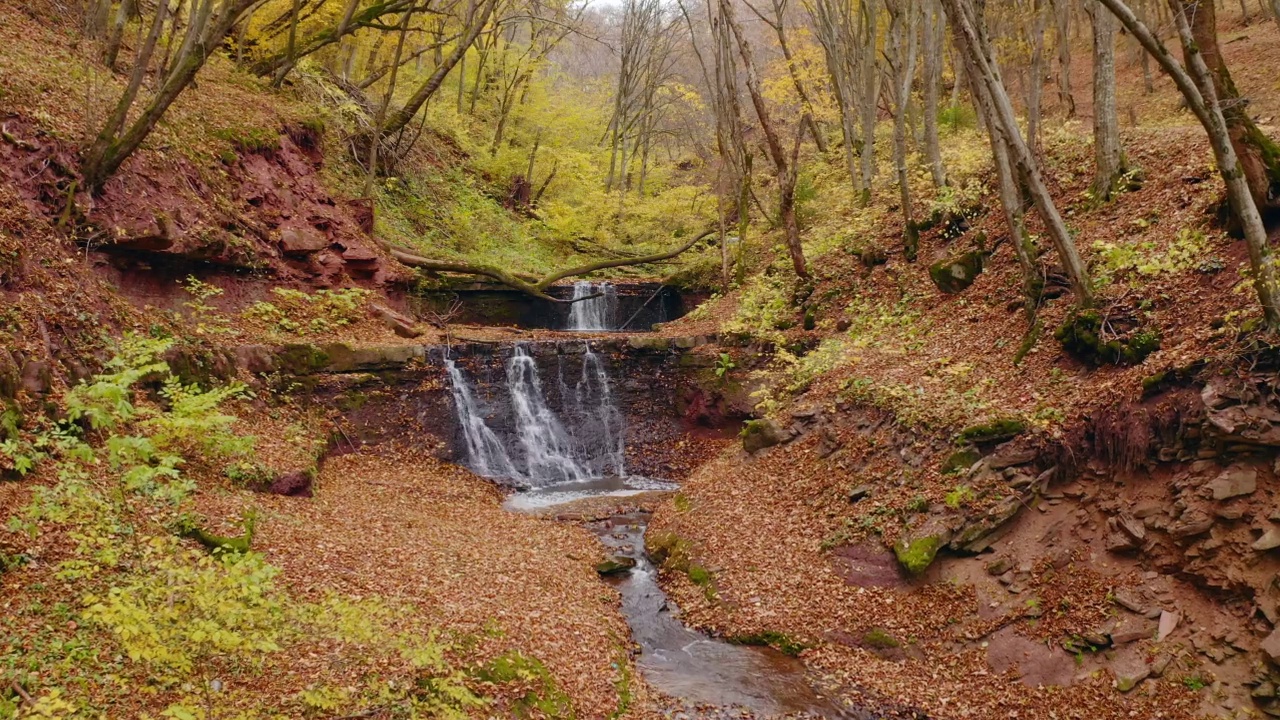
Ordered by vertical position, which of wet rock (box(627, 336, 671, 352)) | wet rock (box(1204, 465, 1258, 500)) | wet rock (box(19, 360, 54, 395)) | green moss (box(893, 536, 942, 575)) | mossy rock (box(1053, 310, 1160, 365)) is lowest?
green moss (box(893, 536, 942, 575))

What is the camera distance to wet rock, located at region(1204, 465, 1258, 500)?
6066 millimetres

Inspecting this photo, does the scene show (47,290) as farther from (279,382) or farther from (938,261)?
(938,261)

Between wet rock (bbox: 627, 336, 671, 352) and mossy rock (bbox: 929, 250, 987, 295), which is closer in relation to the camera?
mossy rock (bbox: 929, 250, 987, 295)

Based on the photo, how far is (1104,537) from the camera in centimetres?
683

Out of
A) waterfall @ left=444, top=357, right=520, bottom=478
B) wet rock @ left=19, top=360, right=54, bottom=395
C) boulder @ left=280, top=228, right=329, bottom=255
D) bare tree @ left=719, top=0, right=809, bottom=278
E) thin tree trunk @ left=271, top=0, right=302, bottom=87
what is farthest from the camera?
thin tree trunk @ left=271, top=0, right=302, bottom=87

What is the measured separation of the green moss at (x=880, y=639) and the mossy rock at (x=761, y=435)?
4.45 metres

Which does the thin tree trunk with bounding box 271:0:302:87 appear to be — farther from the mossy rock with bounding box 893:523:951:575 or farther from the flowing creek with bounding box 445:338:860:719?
the mossy rock with bounding box 893:523:951:575

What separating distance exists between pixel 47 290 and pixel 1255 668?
40.2ft

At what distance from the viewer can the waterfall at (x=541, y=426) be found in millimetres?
14352

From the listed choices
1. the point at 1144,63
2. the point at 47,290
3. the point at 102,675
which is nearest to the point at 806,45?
the point at 1144,63

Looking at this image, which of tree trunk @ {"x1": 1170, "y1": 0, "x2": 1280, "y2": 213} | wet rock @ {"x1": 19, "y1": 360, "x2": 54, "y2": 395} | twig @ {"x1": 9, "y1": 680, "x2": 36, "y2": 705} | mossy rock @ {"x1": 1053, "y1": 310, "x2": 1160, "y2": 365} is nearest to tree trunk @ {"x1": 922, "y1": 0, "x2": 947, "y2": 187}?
tree trunk @ {"x1": 1170, "y1": 0, "x2": 1280, "y2": 213}

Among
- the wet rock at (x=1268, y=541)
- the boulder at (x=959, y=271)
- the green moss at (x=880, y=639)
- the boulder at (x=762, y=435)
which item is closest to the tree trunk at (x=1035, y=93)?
the boulder at (x=959, y=271)

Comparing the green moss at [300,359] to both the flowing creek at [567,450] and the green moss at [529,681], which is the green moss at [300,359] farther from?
the green moss at [529,681]

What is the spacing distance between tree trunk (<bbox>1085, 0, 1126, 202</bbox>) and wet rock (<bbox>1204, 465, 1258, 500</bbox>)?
6.29 meters
